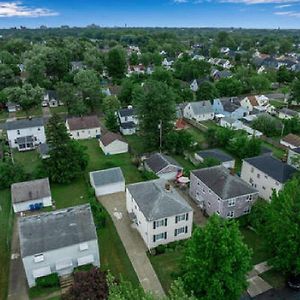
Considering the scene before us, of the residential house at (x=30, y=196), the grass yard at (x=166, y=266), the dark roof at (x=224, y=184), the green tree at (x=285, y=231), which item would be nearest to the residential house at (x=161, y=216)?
the grass yard at (x=166, y=266)

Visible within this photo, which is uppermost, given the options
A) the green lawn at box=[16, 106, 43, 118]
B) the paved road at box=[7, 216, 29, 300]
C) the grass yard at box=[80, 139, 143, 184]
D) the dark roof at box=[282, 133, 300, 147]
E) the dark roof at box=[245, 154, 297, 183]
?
the dark roof at box=[245, 154, 297, 183]

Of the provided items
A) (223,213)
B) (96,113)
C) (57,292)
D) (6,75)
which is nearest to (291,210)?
(223,213)

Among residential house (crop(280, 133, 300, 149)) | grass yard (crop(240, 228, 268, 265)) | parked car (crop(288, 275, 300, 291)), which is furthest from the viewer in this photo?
residential house (crop(280, 133, 300, 149))

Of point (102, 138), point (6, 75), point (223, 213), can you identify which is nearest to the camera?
point (223, 213)

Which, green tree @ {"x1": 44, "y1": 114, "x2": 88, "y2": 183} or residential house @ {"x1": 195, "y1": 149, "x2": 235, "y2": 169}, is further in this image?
residential house @ {"x1": 195, "y1": 149, "x2": 235, "y2": 169}

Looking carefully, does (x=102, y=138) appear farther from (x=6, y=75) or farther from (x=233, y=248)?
(x=6, y=75)

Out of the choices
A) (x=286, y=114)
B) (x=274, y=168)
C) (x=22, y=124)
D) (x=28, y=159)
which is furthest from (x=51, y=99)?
(x=274, y=168)

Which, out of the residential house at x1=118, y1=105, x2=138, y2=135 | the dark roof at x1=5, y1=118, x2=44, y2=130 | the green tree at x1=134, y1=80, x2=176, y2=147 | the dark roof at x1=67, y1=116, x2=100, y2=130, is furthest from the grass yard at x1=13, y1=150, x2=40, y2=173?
the green tree at x1=134, y1=80, x2=176, y2=147

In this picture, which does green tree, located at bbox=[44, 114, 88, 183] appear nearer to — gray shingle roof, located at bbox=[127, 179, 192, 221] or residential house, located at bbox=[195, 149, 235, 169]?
gray shingle roof, located at bbox=[127, 179, 192, 221]
